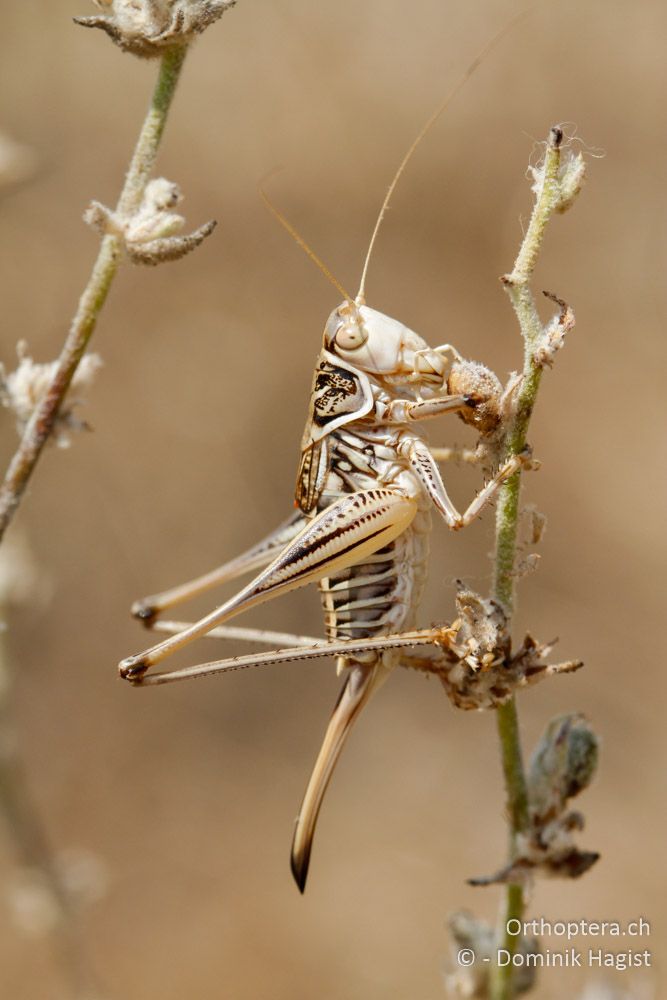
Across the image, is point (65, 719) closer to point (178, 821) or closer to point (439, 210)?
point (178, 821)

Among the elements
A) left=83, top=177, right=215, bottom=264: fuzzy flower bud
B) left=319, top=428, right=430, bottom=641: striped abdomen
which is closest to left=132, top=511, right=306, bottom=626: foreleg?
left=319, top=428, right=430, bottom=641: striped abdomen

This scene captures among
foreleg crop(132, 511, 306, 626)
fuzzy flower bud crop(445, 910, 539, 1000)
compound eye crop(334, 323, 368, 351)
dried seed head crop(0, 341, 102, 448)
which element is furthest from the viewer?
foreleg crop(132, 511, 306, 626)

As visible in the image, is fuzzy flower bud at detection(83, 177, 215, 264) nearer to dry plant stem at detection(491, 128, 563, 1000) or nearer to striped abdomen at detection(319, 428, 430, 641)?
dry plant stem at detection(491, 128, 563, 1000)

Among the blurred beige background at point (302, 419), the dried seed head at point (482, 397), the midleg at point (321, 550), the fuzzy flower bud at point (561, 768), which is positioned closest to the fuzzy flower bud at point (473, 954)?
the fuzzy flower bud at point (561, 768)

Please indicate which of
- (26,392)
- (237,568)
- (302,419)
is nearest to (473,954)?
(237,568)

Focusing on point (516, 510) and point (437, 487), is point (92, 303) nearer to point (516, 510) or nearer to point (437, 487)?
point (516, 510)
